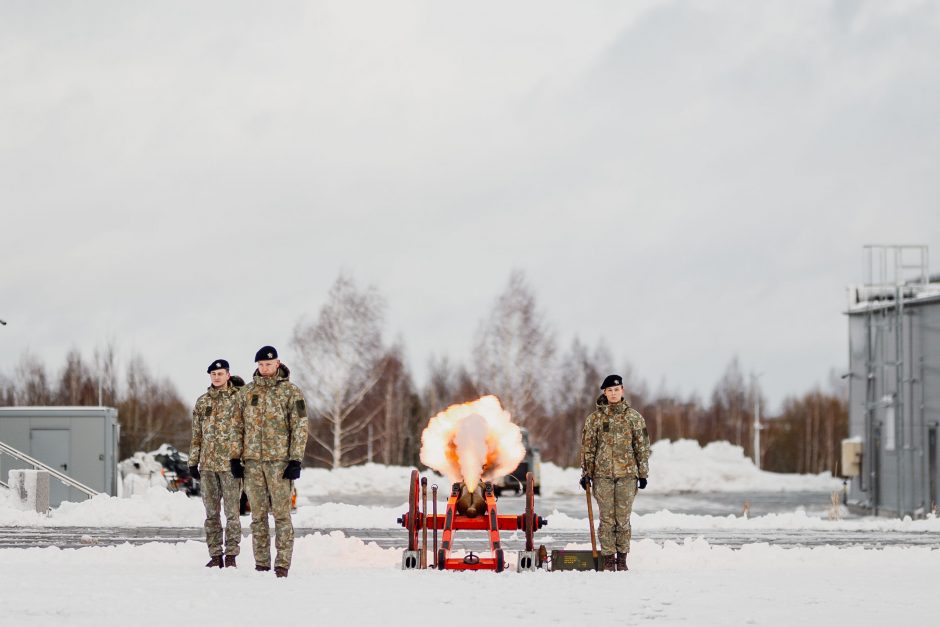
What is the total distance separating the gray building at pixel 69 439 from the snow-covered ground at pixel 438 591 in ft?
53.5

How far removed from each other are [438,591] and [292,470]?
2246 mm

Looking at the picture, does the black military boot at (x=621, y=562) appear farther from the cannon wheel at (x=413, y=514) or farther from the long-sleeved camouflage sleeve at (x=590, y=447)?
the cannon wheel at (x=413, y=514)

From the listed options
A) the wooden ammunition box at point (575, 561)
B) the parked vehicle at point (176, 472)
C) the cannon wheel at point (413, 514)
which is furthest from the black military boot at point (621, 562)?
the parked vehicle at point (176, 472)

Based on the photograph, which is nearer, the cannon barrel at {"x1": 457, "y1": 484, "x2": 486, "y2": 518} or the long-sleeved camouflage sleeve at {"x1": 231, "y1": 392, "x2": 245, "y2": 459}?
the long-sleeved camouflage sleeve at {"x1": 231, "y1": 392, "x2": 245, "y2": 459}

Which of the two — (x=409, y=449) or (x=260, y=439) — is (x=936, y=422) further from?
(x=409, y=449)

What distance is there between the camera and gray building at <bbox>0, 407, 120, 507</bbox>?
32.6 metres

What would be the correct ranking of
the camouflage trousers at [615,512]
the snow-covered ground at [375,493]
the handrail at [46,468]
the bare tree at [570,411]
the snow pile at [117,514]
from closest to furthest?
the camouflage trousers at [615,512]
the snow pile at [117,514]
the snow-covered ground at [375,493]
the handrail at [46,468]
the bare tree at [570,411]

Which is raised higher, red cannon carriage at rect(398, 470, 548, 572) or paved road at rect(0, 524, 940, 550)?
red cannon carriage at rect(398, 470, 548, 572)

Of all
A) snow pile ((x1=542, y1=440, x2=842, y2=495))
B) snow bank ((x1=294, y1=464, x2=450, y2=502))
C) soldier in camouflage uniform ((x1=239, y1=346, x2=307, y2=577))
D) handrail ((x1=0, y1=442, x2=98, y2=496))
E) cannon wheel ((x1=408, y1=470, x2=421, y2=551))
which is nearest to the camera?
soldier in camouflage uniform ((x1=239, y1=346, x2=307, y2=577))

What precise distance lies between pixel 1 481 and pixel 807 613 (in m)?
24.8

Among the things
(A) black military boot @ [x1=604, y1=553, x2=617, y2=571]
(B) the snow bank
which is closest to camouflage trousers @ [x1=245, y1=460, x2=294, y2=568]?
(A) black military boot @ [x1=604, y1=553, x2=617, y2=571]

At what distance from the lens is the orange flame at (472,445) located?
15242 millimetres

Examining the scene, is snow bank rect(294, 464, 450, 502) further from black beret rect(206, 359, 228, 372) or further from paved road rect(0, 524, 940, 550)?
black beret rect(206, 359, 228, 372)

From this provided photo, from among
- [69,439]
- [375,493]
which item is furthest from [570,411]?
[69,439]
